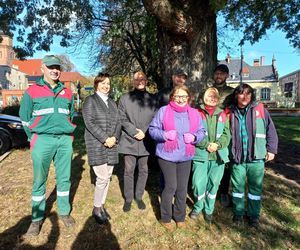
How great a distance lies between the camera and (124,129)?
15.6 ft

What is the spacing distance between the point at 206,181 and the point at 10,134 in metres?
6.89

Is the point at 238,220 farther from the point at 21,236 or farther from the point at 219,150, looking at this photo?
the point at 21,236

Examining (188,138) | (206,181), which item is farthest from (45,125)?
(206,181)

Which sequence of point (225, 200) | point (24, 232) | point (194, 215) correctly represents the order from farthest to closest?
point (225, 200)
point (194, 215)
point (24, 232)

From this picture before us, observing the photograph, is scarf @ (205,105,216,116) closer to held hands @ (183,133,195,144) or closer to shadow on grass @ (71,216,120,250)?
held hands @ (183,133,195,144)

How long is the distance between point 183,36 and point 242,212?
3050mm

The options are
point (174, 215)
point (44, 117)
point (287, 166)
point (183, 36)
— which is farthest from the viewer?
point (287, 166)

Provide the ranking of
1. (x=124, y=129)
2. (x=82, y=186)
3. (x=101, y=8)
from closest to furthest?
(x=124, y=129) → (x=82, y=186) → (x=101, y=8)

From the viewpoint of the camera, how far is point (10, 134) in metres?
9.27

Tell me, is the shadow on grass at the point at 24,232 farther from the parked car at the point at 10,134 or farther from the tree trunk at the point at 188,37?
the parked car at the point at 10,134

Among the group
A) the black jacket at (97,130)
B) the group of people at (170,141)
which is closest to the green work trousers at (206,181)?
the group of people at (170,141)

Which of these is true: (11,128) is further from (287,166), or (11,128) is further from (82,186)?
(287,166)

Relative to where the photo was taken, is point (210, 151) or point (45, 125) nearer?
point (45, 125)

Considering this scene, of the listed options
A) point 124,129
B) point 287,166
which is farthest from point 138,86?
point 287,166
